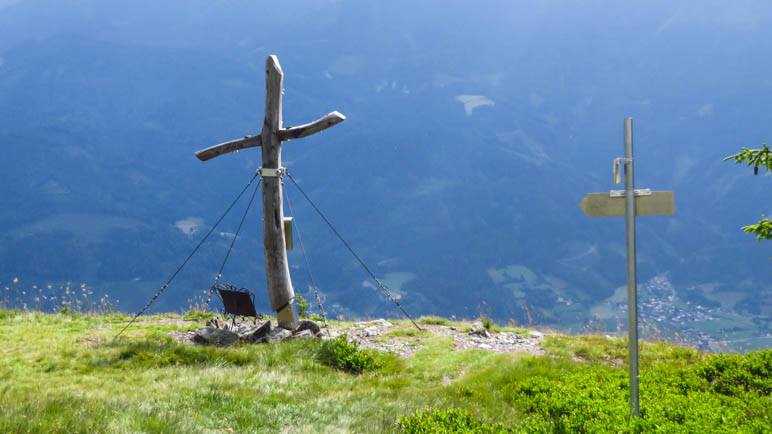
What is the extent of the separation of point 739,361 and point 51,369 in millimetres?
12125

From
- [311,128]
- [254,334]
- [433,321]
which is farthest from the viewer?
[433,321]

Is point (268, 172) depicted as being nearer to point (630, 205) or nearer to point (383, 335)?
point (383, 335)

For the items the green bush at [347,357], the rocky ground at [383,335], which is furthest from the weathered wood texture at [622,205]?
the rocky ground at [383,335]

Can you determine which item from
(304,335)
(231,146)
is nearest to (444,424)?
(304,335)

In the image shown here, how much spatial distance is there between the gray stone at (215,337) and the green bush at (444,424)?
6.95 m

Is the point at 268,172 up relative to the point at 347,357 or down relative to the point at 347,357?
up

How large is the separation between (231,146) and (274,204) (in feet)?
6.54

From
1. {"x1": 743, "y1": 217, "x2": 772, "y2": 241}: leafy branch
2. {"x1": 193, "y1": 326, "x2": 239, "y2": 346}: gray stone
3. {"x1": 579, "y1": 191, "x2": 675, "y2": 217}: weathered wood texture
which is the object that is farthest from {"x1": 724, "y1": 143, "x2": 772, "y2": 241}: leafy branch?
{"x1": 193, "y1": 326, "x2": 239, "y2": 346}: gray stone

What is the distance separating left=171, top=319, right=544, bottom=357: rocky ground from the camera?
13.7 metres

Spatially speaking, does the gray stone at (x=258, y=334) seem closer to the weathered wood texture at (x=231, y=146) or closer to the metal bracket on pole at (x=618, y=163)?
the weathered wood texture at (x=231, y=146)

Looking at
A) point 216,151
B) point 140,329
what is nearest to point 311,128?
point 216,151

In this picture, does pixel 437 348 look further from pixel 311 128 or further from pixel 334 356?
pixel 311 128

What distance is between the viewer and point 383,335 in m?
15.4

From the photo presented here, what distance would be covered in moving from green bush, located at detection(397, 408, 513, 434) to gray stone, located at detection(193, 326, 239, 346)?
22.8 feet
